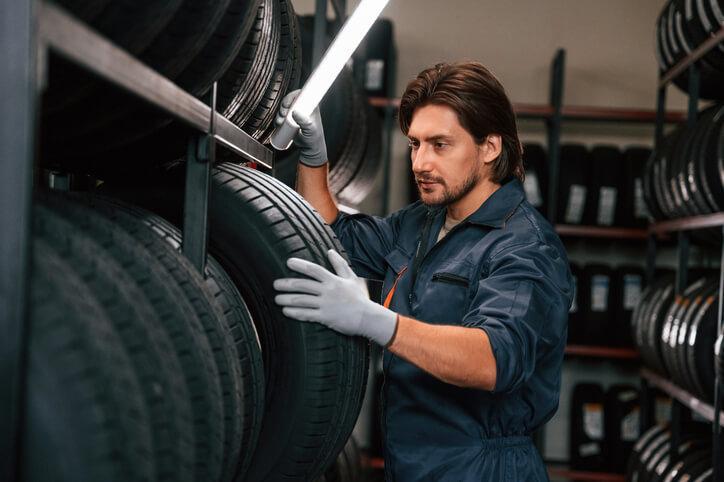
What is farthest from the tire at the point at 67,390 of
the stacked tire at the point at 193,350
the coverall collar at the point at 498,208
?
the coverall collar at the point at 498,208

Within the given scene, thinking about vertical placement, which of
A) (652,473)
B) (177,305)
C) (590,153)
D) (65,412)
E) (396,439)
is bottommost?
(652,473)

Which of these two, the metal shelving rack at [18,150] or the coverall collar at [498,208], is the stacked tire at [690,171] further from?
the metal shelving rack at [18,150]

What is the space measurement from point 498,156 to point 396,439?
2.54ft

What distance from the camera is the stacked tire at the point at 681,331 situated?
3.04 metres

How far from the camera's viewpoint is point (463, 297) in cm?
182

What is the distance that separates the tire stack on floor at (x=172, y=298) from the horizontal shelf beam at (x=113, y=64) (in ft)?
0.22

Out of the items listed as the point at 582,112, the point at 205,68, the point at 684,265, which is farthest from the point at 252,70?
the point at 582,112

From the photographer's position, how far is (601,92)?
17.3 ft

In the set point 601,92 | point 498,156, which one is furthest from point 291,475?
point 601,92

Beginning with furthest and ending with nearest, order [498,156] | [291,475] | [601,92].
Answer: [601,92], [498,156], [291,475]

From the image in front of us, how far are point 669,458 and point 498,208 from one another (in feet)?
7.00

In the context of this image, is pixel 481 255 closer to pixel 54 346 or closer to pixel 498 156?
pixel 498 156

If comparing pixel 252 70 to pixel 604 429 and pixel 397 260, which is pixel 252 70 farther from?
pixel 604 429

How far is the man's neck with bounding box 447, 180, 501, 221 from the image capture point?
6.63ft
